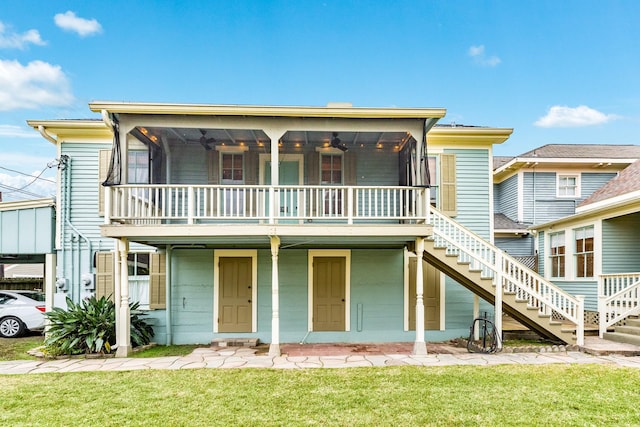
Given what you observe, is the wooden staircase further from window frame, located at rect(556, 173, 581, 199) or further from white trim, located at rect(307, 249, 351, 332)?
window frame, located at rect(556, 173, 581, 199)

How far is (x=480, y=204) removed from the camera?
33.9 ft

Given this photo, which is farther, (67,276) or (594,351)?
(67,276)

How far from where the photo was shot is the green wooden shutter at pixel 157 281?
9.54 m

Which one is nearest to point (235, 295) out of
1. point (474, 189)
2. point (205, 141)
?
point (205, 141)

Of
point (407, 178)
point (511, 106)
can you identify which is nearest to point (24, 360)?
point (407, 178)

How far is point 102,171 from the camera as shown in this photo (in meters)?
9.72

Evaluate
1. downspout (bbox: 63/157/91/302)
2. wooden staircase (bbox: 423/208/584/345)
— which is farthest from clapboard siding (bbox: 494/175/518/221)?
downspout (bbox: 63/157/91/302)

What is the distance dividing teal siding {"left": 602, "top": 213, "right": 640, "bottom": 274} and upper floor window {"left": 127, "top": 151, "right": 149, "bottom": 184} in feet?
39.0

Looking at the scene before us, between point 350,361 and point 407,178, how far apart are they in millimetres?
4243

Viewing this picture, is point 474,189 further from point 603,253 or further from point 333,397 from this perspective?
point 333,397

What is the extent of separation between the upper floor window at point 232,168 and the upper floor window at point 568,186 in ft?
39.6

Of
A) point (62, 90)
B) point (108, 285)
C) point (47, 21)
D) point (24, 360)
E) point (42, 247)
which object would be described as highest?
point (62, 90)

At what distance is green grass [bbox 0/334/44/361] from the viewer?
319 inches

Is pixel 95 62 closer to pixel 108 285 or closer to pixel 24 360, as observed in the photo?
pixel 108 285
